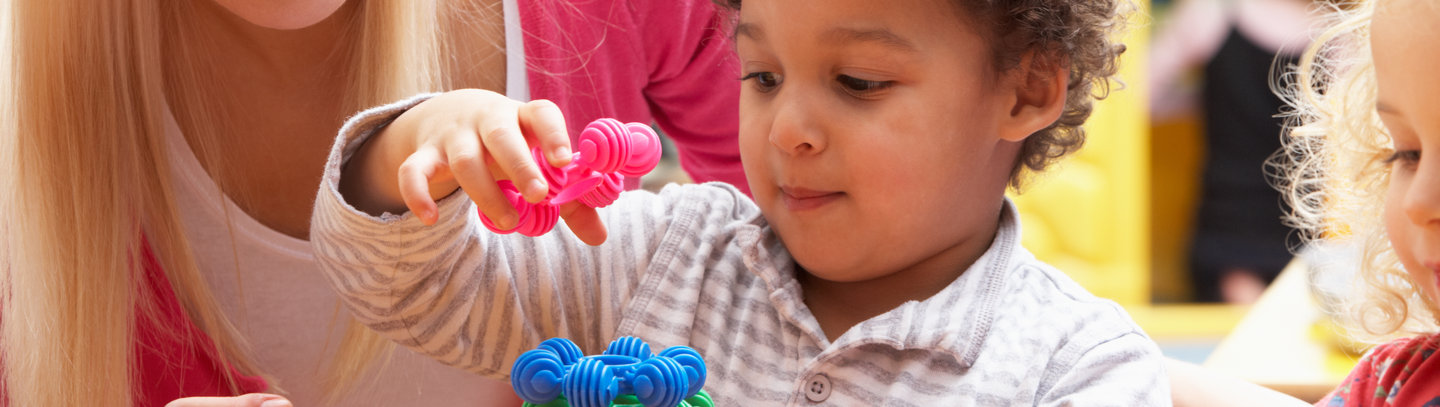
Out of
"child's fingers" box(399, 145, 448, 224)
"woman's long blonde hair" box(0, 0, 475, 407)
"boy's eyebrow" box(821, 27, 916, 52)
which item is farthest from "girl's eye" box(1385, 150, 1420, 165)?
"woman's long blonde hair" box(0, 0, 475, 407)

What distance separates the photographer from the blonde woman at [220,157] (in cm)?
72

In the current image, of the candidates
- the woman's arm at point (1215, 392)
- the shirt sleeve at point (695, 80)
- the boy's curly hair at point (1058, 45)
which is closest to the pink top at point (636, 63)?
the shirt sleeve at point (695, 80)

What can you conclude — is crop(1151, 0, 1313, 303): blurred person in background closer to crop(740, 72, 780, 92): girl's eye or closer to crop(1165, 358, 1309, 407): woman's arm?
crop(1165, 358, 1309, 407): woman's arm

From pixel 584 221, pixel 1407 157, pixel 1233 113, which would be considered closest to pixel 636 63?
pixel 584 221

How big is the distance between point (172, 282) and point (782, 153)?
0.45 m

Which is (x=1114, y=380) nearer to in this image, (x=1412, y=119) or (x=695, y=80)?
(x=1412, y=119)

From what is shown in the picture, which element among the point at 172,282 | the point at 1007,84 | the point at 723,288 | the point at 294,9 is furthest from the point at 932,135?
the point at 172,282

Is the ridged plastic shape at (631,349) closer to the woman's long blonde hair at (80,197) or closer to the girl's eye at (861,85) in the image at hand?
the girl's eye at (861,85)

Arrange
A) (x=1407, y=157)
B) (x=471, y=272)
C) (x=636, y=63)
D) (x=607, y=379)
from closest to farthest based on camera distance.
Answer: (x=607, y=379) < (x=1407, y=157) < (x=471, y=272) < (x=636, y=63)

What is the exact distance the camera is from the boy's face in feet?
2.19

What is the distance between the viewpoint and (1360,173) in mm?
792

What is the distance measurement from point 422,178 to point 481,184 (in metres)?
0.03

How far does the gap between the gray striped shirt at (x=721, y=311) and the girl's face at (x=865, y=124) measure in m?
0.04

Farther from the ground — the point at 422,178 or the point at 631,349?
the point at 422,178
